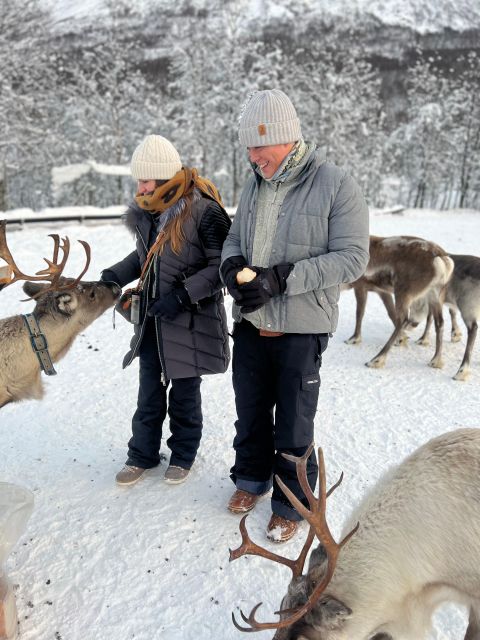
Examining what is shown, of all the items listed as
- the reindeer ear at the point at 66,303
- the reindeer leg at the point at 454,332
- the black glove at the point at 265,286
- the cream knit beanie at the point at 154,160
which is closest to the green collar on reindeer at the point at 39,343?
the reindeer ear at the point at 66,303

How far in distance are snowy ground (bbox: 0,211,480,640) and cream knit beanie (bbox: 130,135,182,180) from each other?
2.09 meters

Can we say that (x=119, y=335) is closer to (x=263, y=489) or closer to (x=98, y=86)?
(x=263, y=489)

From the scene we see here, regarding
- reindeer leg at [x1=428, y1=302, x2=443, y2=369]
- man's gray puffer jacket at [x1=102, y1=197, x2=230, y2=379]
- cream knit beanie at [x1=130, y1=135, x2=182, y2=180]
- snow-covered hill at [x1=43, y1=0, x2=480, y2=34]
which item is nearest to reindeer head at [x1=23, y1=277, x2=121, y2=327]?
man's gray puffer jacket at [x1=102, y1=197, x2=230, y2=379]

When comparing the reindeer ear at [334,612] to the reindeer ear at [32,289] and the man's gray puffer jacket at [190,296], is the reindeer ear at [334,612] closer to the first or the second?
the man's gray puffer jacket at [190,296]

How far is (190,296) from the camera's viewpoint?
A: 302 centimetres

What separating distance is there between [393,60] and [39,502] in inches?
4098

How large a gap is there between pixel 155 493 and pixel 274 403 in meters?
1.06

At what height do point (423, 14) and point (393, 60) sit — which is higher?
point (423, 14)

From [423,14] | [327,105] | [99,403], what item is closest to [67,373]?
[99,403]

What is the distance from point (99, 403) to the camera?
473 cm

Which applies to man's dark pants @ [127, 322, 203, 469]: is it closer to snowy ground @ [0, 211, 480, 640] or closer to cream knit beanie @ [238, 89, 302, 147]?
snowy ground @ [0, 211, 480, 640]

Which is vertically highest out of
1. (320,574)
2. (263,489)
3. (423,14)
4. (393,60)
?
(423,14)

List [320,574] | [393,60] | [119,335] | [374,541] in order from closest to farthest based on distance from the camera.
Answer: [320,574], [374,541], [119,335], [393,60]

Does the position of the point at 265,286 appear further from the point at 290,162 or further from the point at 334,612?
the point at 334,612
